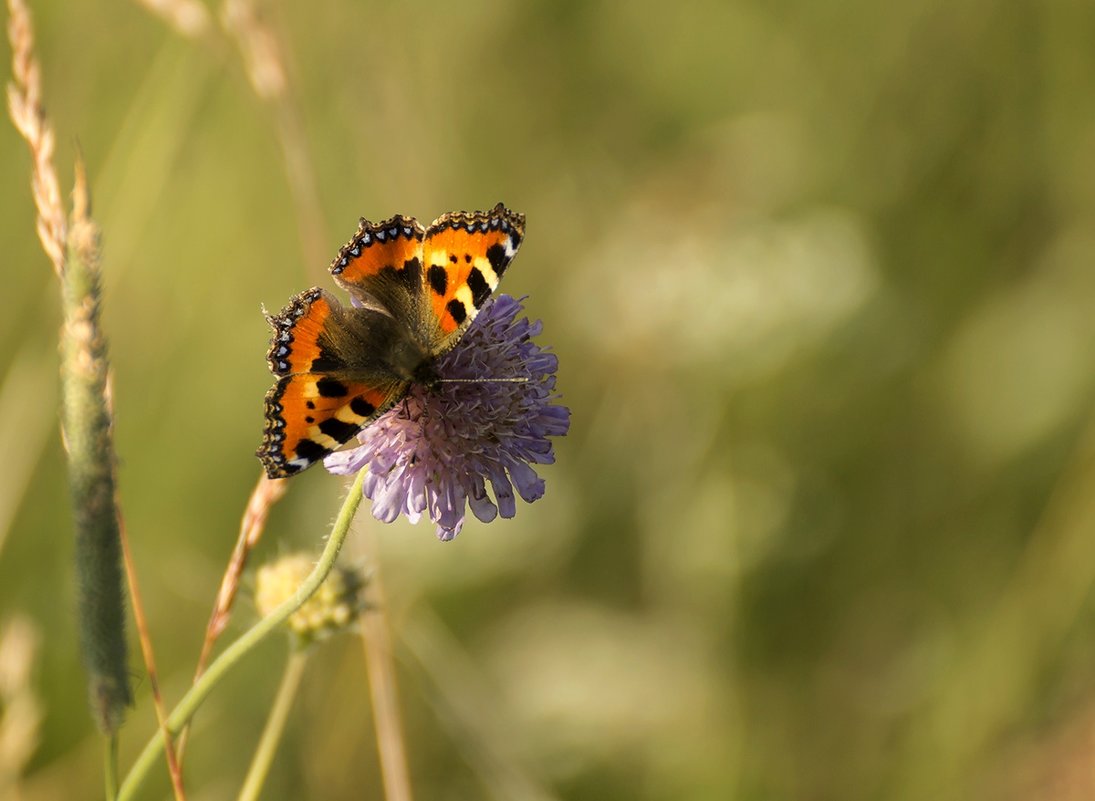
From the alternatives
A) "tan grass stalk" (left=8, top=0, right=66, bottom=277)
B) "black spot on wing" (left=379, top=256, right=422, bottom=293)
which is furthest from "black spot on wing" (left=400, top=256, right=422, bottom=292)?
"tan grass stalk" (left=8, top=0, right=66, bottom=277)

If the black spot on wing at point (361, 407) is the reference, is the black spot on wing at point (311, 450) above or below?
below

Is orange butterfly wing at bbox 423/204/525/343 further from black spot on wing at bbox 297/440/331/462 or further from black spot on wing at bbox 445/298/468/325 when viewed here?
black spot on wing at bbox 297/440/331/462

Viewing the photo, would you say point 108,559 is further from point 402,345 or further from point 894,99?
point 894,99

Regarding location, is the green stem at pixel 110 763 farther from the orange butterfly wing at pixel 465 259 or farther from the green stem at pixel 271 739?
the orange butterfly wing at pixel 465 259

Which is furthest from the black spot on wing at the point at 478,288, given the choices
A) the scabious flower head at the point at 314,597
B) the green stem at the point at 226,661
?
the green stem at the point at 226,661

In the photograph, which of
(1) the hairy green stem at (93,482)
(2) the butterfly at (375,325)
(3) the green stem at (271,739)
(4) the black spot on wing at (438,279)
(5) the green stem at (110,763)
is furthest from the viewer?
(4) the black spot on wing at (438,279)

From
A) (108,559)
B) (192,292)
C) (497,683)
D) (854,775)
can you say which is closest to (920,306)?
(854,775)
